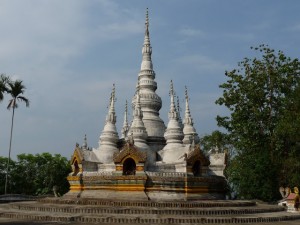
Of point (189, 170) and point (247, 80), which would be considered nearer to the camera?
point (189, 170)

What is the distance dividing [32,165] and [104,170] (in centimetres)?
2464

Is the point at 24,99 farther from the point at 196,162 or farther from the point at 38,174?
the point at 196,162

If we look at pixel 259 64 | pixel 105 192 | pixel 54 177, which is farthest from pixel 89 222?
pixel 54 177

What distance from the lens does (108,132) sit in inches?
1150

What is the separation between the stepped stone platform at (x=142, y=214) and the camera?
16.2 meters

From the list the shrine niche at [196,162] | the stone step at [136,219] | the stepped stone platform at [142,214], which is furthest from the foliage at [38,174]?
the stone step at [136,219]

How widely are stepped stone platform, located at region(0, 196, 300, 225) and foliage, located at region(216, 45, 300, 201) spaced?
6.80m

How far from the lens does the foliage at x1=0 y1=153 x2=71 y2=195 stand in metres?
45.4

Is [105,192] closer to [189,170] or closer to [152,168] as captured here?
[152,168]

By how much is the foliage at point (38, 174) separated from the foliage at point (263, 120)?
75.4 ft

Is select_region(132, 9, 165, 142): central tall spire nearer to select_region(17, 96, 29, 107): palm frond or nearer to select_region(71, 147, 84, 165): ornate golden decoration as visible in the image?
select_region(71, 147, 84, 165): ornate golden decoration

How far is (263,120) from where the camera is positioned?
32688mm

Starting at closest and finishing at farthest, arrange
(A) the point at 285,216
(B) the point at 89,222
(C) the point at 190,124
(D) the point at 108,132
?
(B) the point at 89,222 < (A) the point at 285,216 < (D) the point at 108,132 < (C) the point at 190,124

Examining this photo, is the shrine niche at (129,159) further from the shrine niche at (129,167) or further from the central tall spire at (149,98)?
the central tall spire at (149,98)
